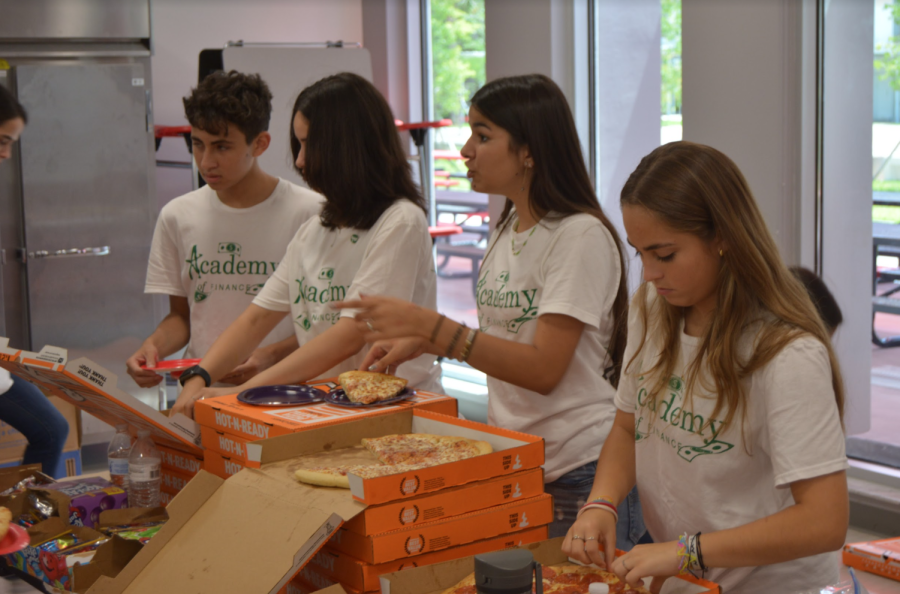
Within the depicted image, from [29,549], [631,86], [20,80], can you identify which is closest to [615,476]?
[29,549]

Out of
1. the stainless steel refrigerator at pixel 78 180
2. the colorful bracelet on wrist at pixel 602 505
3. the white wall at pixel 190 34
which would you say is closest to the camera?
the colorful bracelet on wrist at pixel 602 505

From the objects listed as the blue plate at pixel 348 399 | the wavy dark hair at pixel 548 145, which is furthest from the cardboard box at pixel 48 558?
the wavy dark hair at pixel 548 145

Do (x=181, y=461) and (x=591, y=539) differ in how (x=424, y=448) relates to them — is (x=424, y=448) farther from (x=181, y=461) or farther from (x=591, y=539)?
(x=181, y=461)

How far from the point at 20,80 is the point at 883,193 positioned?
4.05 meters

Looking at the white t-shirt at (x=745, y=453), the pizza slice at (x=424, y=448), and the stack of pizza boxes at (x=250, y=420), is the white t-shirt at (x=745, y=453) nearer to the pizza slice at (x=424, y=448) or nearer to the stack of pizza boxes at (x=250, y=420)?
the pizza slice at (x=424, y=448)

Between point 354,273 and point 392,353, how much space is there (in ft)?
1.01

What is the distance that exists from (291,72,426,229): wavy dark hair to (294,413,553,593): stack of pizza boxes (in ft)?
2.60

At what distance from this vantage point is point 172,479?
1.73 meters

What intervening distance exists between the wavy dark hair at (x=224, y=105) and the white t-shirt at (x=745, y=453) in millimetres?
1241

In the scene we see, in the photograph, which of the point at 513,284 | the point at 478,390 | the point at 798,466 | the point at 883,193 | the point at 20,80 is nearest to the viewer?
the point at 798,466

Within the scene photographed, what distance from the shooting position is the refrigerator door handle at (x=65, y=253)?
452 cm

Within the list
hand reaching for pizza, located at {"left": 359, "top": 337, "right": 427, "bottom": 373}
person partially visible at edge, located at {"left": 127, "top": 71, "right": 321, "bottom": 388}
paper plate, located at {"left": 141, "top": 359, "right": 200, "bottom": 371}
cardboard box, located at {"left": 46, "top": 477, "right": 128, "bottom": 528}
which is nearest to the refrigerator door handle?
person partially visible at edge, located at {"left": 127, "top": 71, "right": 321, "bottom": 388}

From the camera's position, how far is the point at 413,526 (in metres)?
1.17

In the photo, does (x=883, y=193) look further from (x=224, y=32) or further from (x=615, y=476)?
(x=224, y=32)
